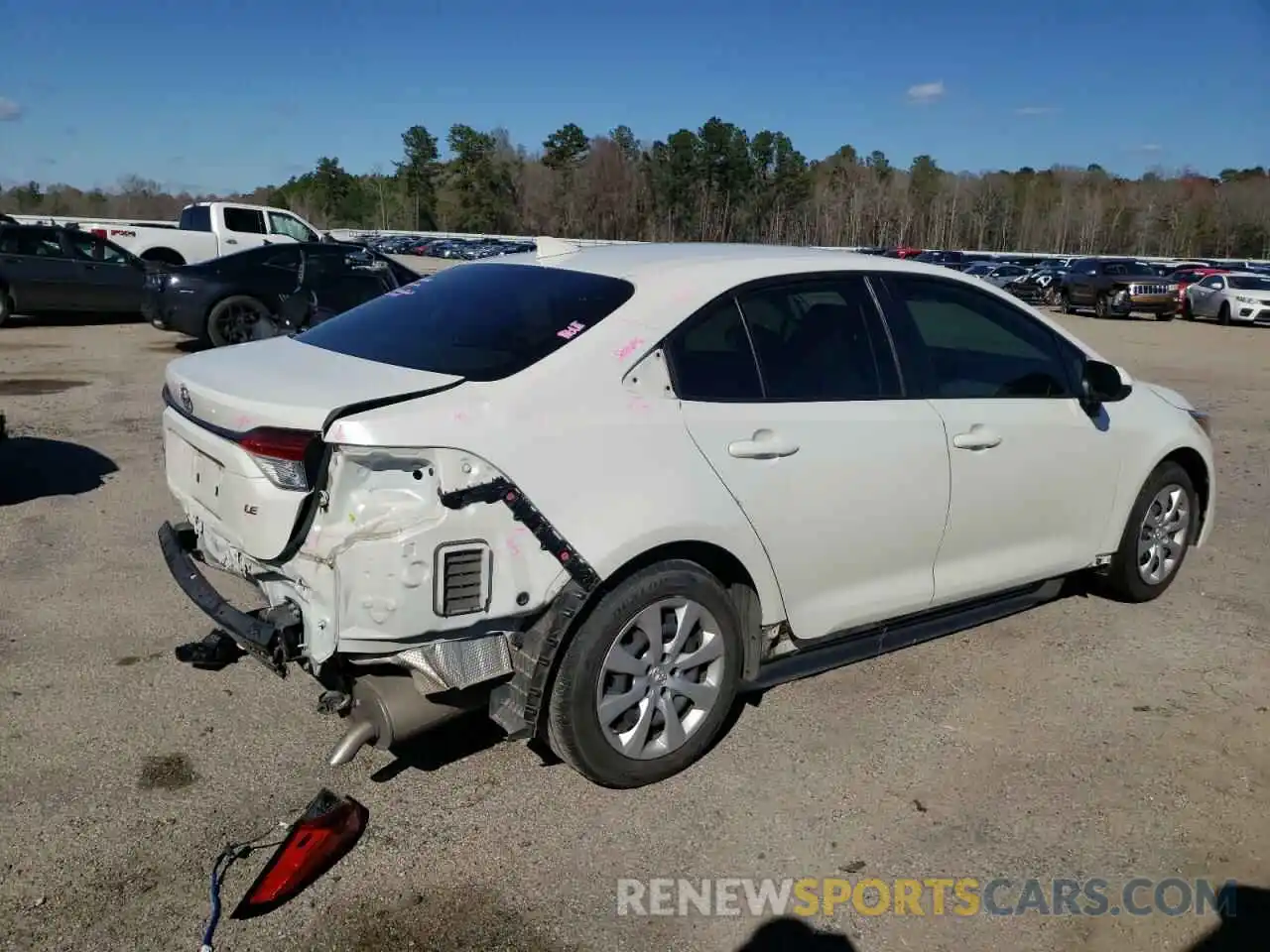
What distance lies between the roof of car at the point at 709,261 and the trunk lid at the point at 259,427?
96 centimetres

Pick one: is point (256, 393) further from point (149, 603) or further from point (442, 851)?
point (149, 603)

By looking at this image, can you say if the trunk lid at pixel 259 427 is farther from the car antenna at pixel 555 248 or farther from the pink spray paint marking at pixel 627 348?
the car antenna at pixel 555 248

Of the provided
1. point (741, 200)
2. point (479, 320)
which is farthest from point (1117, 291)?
point (741, 200)

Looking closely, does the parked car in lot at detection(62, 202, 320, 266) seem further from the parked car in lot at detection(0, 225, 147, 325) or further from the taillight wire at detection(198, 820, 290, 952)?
the taillight wire at detection(198, 820, 290, 952)

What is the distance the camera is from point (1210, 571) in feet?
19.7

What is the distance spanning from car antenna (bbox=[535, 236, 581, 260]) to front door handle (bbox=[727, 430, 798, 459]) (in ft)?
4.24

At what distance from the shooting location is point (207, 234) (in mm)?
19219

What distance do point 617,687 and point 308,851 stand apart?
1.05 metres

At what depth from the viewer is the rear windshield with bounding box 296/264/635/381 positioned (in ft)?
11.2

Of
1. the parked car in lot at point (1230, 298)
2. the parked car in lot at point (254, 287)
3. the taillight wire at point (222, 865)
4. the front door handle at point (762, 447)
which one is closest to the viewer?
the taillight wire at point (222, 865)

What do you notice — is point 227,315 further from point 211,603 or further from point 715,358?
point 715,358

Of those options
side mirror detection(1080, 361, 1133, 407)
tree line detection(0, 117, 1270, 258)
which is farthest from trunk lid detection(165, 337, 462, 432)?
tree line detection(0, 117, 1270, 258)

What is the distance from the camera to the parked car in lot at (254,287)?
12.6 metres

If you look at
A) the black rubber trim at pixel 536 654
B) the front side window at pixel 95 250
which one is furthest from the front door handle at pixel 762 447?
the front side window at pixel 95 250
